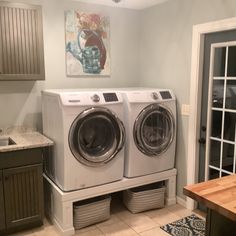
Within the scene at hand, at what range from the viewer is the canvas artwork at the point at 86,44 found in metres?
3.43

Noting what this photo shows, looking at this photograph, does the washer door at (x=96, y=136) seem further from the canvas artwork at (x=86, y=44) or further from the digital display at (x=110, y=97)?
the canvas artwork at (x=86, y=44)

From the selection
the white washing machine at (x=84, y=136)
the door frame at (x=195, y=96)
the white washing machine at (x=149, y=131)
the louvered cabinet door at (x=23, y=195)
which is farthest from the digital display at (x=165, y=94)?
the louvered cabinet door at (x=23, y=195)

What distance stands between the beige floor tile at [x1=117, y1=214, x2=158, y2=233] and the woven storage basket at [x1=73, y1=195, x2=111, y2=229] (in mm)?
248

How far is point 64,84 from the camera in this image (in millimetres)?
3496

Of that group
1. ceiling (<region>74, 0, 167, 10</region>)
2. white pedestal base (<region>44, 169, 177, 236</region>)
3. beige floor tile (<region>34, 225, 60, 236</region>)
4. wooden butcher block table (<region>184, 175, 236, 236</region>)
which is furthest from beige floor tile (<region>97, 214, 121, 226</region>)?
ceiling (<region>74, 0, 167, 10</region>)

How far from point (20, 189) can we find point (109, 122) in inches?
43.0

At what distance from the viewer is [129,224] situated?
3.05 m

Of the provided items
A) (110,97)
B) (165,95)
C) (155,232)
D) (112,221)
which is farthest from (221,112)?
(112,221)

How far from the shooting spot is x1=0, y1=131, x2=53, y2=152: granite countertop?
8.63ft

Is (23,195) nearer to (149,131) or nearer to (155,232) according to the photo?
(155,232)

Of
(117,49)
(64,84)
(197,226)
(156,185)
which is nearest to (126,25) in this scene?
(117,49)

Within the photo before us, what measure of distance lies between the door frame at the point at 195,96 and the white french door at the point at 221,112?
135 mm

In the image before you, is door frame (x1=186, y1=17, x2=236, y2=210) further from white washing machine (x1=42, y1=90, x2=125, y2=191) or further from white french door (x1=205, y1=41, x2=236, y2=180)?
white washing machine (x1=42, y1=90, x2=125, y2=191)

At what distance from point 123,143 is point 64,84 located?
3.65 ft
